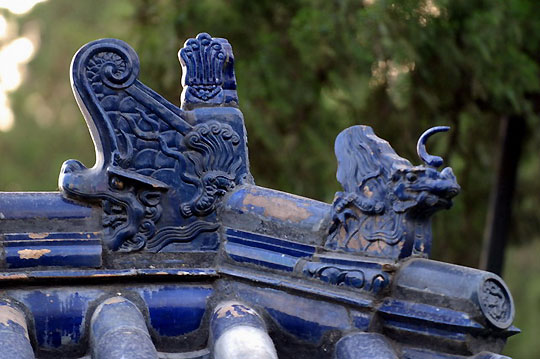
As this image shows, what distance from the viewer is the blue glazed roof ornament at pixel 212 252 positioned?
406cm

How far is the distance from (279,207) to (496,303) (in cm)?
88

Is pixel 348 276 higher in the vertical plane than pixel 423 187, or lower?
lower

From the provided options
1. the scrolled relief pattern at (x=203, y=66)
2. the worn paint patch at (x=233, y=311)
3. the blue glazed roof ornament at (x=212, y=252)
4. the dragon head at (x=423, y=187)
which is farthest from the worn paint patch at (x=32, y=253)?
the dragon head at (x=423, y=187)

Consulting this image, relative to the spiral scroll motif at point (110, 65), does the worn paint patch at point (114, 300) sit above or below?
below

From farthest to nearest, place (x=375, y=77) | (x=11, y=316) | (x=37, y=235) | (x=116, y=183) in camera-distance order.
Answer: (x=375, y=77) → (x=116, y=183) → (x=37, y=235) → (x=11, y=316)

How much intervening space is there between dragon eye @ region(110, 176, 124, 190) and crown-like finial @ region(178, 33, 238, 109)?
431 mm

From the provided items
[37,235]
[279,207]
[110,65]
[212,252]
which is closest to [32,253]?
[37,235]

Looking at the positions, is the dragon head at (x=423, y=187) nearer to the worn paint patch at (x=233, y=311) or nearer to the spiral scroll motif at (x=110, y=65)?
the worn paint patch at (x=233, y=311)

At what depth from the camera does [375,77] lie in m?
8.88

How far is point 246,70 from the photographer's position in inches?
368

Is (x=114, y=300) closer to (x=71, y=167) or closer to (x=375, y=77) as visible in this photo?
(x=71, y=167)

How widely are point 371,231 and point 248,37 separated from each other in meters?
5.52

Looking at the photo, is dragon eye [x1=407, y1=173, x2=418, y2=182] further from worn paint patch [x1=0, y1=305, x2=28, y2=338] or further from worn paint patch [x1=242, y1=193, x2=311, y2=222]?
worn paint patch [x1=0, y1=305, x2=28, y2=338]

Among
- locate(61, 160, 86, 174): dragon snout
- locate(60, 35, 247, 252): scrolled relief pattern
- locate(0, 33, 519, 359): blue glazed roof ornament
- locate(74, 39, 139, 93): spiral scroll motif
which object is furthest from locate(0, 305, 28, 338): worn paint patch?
locate(74, 39, 139, 93): spiral scroll motif
